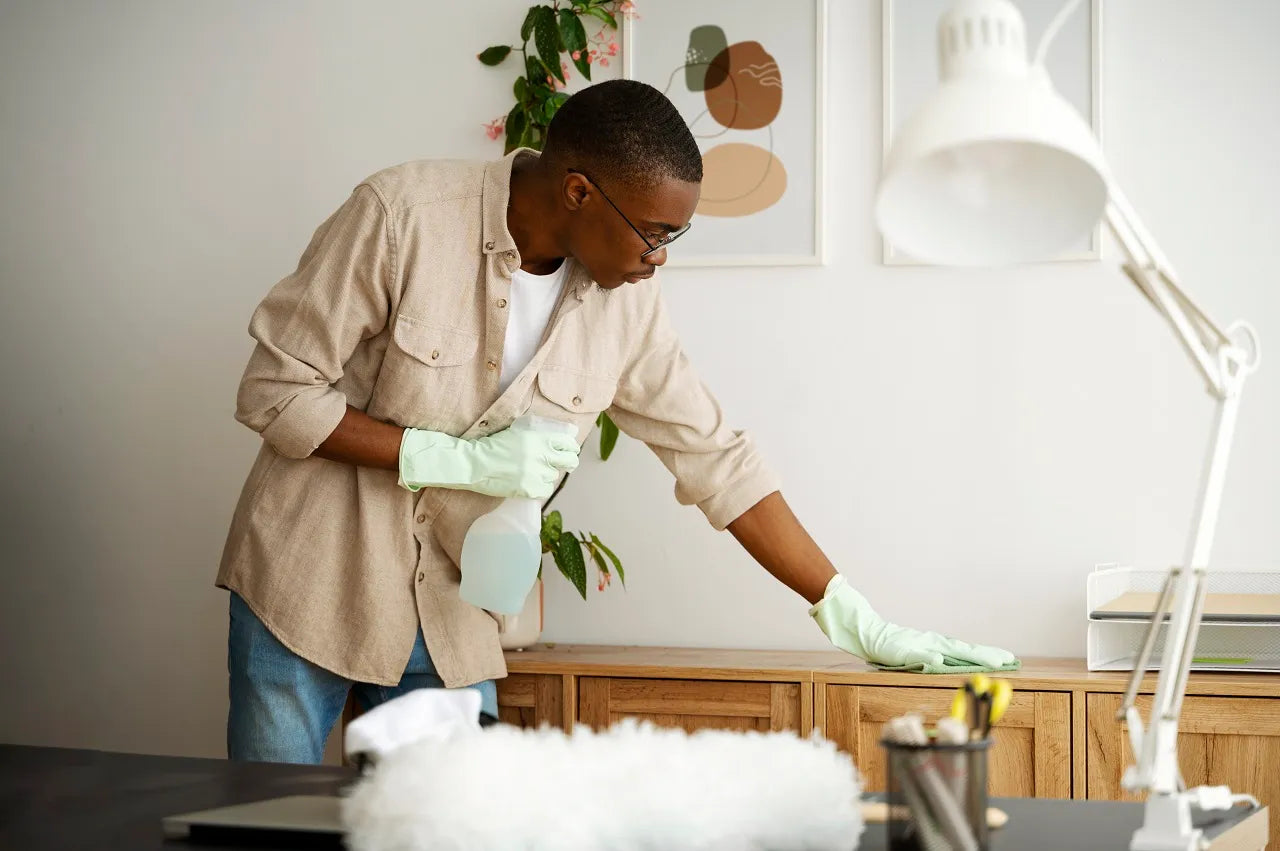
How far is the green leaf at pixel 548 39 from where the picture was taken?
8.48ft

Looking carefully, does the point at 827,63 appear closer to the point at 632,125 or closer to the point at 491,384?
the point at 632,125

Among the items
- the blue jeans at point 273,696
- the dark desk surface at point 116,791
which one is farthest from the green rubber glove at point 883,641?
the dark desk surface at point 116,791

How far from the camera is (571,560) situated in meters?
2.50

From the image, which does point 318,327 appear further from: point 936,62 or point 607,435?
point 936,62

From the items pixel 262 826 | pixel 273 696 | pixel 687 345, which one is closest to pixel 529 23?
pixel 687 345

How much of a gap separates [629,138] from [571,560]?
1.02 metres

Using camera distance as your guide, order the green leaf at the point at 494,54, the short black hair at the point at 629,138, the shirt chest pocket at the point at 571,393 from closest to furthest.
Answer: the short black hair at the point at 629,138
the shirt chest pocket at the point at 571,393
the green leaf at the point at 494,54

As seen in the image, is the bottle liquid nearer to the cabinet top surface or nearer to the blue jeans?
the blue jeans

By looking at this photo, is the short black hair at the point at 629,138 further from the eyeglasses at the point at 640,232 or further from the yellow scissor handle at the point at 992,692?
the yellow scissor handle at the point at 992,692

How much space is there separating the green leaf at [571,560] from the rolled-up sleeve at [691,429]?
466 millimetres

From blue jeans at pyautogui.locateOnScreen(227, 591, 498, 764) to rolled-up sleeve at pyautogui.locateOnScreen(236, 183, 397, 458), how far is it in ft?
0.95

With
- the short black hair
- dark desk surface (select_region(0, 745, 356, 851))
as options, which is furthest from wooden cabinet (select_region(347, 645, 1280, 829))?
dark desk surface (select_region(0, 745, 356, 851))

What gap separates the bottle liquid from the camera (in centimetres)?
182

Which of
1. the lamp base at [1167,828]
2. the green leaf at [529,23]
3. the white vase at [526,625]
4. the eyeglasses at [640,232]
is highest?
the green leaf at [529,23]
